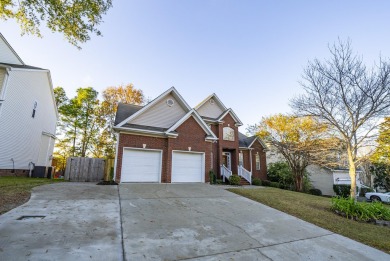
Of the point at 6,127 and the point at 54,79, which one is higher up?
the point at 54,79

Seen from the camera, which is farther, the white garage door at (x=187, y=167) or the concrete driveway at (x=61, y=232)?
the white garage door at (x=187, y=167)

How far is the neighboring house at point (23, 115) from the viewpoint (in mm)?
12570

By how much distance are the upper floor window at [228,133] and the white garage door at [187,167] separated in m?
5.85

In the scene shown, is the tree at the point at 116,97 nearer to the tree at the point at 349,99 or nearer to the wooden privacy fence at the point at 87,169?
the wooden privacy fence at the point at 87,169

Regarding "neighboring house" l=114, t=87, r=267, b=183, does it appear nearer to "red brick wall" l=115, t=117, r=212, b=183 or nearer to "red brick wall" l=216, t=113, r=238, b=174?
"red brick wall" l=115, t=117, r=212, b=183

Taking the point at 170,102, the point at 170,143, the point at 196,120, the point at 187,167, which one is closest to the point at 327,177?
the point at 196,120

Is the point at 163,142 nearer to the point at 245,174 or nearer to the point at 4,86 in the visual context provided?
the point at 245,174

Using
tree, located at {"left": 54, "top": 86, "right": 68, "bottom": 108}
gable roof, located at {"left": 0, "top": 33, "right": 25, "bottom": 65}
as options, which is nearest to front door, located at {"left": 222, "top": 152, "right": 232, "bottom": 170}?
gable roof, located at {"left": 0, "top": 33, "right": 25, "bottom": 65}

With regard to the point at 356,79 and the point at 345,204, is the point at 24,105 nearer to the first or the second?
the point at 345,204

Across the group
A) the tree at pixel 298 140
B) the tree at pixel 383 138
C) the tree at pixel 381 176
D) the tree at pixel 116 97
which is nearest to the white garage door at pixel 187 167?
the tree at pixel 298 140

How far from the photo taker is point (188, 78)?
16281mm

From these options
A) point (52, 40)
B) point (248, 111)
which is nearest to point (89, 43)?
point (52, 40)

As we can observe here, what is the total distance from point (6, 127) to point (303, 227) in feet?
57.8

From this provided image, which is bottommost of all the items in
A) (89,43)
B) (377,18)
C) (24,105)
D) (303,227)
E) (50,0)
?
(303,227)
